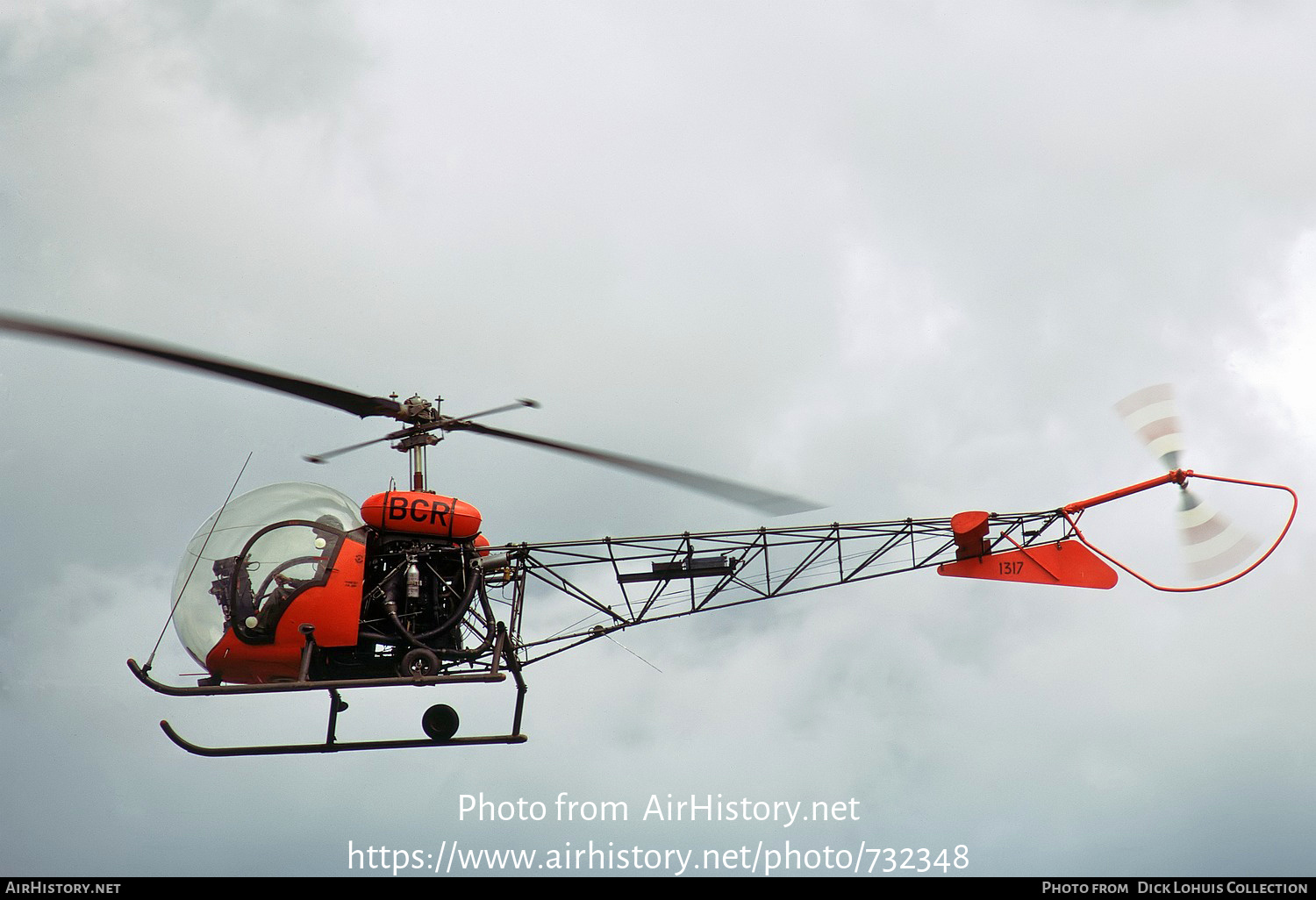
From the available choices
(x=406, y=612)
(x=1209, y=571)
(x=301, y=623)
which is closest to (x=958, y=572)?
(x=1209, y=571)

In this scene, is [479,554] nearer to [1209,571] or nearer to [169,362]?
[169,362]

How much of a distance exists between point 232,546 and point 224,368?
9.24 ft

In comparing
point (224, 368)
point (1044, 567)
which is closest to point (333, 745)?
point (224, 368)

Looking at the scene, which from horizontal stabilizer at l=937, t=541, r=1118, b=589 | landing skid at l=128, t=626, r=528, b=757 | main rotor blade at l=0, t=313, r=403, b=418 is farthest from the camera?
horizontal stabilizer at l=937, t=541, r=1118, b=589

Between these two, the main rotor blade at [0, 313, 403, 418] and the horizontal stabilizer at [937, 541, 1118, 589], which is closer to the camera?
the main rotor blade at [0, 313, 403, 418]

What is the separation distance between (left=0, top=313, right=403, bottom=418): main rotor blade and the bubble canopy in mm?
1453

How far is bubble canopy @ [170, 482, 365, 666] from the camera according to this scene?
1623 cm

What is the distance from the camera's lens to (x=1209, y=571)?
61.6 feet

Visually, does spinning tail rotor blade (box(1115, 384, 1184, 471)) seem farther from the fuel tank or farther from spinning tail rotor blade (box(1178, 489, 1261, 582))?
the fuel tank

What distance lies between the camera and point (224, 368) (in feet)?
48.1

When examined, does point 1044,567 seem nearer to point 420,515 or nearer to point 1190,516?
point 1190,516

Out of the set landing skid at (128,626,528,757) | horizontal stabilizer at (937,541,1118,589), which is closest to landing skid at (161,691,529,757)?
landing skid at (128,626,528,757)

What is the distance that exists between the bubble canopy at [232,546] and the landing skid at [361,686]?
2.56 ft

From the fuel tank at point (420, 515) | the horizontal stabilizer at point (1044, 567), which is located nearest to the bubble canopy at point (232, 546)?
the fuel tank at point (420, 515)
